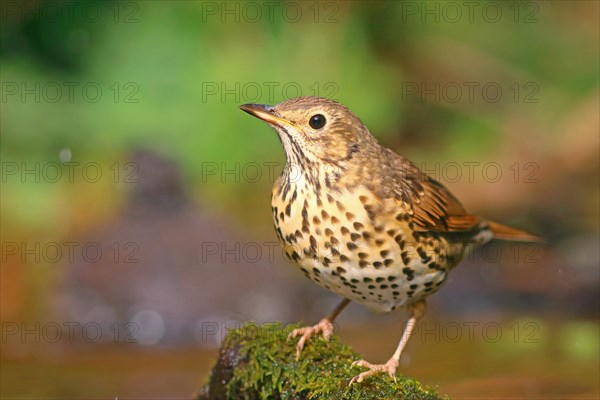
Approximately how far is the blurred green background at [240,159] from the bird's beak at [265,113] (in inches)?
94.2

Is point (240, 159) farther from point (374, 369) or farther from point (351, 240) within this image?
point (374, 369)

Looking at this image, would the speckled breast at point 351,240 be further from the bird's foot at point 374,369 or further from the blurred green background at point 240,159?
the blurred green background at point 240,159

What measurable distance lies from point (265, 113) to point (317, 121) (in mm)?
262

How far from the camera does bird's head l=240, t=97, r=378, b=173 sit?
4.62 m

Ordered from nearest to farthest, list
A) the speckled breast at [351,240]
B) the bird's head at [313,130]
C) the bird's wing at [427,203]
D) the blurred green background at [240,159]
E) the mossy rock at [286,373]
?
1. the mossy rock at [286,373]
2. the speckled breast at [351,240]
3. the bird's head at [313,130]
4. the bird's wing at [427,203]
5. the blurred green background at [240,159]

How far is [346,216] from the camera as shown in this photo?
454cm

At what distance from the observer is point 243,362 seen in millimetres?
4703

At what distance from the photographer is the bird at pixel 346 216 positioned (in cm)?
452

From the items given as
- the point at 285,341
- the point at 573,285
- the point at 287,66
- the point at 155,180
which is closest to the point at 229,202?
the point at 155,180

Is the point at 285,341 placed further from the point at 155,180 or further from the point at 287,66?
the point at 287,66

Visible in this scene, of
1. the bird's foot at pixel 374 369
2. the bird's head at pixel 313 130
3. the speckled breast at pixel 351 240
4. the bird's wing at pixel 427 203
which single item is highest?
the bird's head at pixel 313 130

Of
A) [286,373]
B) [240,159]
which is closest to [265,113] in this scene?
[286,373]

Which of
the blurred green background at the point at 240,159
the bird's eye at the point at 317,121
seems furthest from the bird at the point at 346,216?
the blurred green background at the point at 240,159

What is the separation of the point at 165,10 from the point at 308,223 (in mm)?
5649
